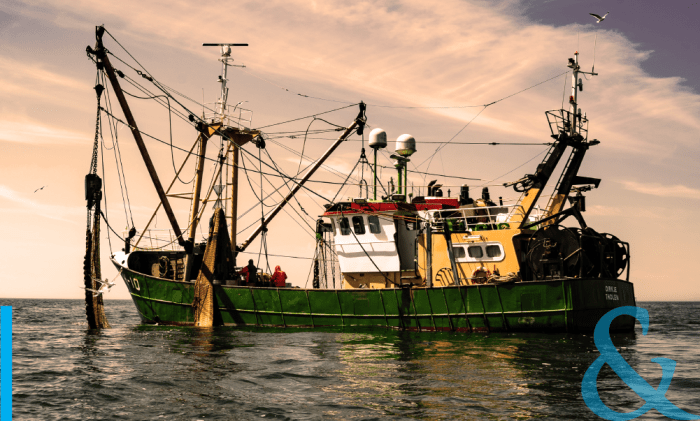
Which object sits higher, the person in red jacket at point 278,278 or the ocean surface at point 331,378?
the person in red jacket at point 278,278

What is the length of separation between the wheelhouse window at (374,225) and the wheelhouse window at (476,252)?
3.78 metres

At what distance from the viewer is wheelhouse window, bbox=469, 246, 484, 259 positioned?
21.6 meters

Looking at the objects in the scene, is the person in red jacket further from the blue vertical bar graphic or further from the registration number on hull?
the blue vertical bar graphic

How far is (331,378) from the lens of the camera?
11.7 metres

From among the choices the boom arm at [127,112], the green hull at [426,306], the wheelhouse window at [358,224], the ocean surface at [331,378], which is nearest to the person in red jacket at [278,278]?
the green hull at [426,306]

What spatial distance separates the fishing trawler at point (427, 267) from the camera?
20.0 metres

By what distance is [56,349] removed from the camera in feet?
54.9

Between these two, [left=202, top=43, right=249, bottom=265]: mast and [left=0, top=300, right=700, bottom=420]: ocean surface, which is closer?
[left=0, top=300, right=700, bottom=420]: ocean surface

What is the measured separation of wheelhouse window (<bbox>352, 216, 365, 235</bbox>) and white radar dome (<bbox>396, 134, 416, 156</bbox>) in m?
3.76

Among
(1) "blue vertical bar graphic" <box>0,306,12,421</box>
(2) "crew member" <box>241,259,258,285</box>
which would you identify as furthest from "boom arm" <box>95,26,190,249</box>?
(1) "blue vertical bar graphic" <box>0,306,12,421</box>

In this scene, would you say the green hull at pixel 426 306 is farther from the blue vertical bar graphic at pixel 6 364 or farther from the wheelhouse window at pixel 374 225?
the blue vertical bar graphic at pixel 6 364

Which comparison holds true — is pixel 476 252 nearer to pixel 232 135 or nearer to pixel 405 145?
pixel 405 145

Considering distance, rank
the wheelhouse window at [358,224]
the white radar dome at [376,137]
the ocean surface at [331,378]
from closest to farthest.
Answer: the ocean surface at [331,378] < the wheelhouse window at [358,224] < the white radar dome at [376,137]

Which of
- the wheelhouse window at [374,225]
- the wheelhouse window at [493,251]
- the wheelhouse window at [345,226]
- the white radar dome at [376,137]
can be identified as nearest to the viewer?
the wheelhouse window at [493,251]
